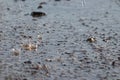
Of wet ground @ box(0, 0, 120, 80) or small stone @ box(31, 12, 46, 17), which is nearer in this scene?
wet ground @ box(0, 0, 120, 80)

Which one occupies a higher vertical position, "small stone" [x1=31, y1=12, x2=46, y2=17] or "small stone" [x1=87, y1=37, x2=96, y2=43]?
"small stone" [x1=87, y1=37, x2=96, y2=43]

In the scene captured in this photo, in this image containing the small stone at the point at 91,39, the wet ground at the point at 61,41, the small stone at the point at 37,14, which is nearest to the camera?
the wet ground at the point at 61,41

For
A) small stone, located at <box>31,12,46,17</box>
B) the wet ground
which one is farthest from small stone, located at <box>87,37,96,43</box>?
small stone, located at <box>31,12,46,17</box>

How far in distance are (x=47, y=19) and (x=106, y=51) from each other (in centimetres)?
657

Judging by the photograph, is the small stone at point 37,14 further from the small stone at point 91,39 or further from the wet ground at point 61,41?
→ the small stone at point 91,39

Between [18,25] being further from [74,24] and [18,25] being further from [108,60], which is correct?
[108,60]

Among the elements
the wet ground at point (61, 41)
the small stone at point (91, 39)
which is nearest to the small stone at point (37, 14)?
the wet ground at point (61, 41)

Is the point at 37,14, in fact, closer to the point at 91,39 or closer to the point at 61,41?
the point at 61,41

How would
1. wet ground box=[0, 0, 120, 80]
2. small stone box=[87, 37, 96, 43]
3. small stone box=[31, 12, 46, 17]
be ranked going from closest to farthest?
wet ground box=[0, 0, 120, 80]
small stone box=[87, 37, 96, 43]
small stone box=[31, 12, 46, 17]

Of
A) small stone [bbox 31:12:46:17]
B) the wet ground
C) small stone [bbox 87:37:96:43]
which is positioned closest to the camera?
the wet ground

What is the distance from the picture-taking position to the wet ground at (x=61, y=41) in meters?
11.7

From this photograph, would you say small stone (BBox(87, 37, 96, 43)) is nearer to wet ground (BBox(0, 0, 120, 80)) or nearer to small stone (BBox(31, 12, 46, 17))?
wet ground (BBox(0, 0, 120, 80))

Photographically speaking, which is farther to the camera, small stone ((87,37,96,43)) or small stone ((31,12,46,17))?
small stone ((31,12,46,17))

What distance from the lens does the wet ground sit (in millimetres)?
11703
